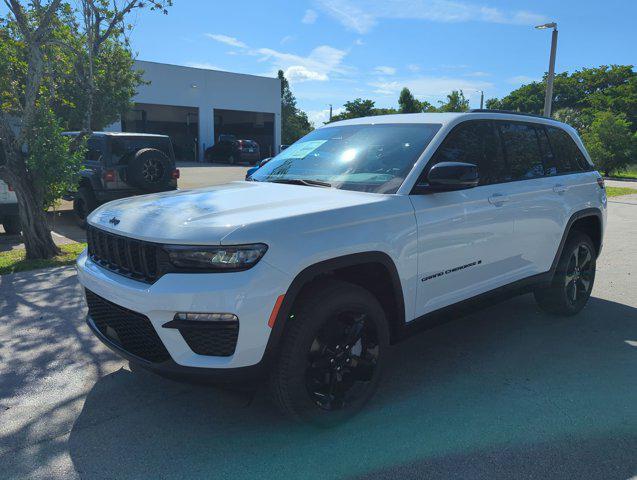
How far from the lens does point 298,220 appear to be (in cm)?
275

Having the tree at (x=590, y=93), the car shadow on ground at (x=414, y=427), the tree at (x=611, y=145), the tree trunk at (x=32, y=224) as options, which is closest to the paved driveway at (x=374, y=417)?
the car shadow on ground at (x=414, y=427)

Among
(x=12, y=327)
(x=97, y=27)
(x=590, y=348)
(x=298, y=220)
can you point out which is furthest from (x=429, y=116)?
(x=97, y=27)

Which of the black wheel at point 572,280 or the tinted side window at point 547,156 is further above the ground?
the tinted side window at point 547,156

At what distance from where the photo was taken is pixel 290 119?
200 ft

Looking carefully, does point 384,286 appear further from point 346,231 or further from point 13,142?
point 13,142

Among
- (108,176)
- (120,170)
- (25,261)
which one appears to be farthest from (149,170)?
(25,261)

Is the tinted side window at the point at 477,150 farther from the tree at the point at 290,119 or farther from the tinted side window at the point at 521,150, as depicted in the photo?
the tree at the point at 290,119

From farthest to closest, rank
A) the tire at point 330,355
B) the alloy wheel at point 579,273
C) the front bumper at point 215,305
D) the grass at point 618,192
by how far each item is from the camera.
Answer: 1. the grass at point 618,192
2. the alloy wheel at point 579,273
3. the tire at point 330,355
4. the front bumper at point 215,305

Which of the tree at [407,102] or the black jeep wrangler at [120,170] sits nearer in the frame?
the black jeep wrangler at [120,170]

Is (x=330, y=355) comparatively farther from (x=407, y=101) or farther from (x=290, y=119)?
(x=290, y=119)

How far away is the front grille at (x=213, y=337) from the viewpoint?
2537mm

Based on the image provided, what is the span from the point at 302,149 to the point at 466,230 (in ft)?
5.04

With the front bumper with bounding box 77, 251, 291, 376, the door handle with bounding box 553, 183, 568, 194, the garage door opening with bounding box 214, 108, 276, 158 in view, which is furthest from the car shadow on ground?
the garage door opening with bounding box 214, 108, 276, 158

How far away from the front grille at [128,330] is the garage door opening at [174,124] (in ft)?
125
